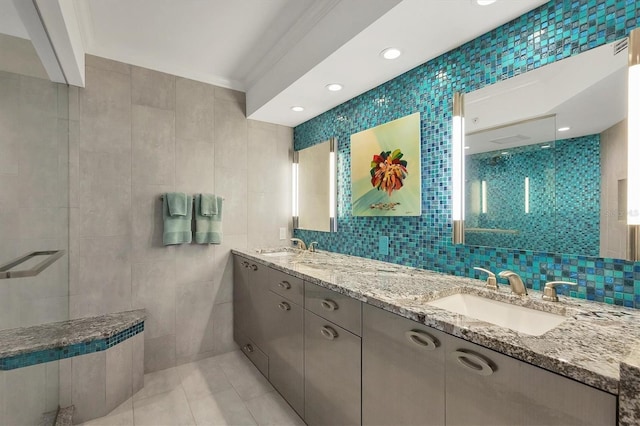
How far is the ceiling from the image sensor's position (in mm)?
1425

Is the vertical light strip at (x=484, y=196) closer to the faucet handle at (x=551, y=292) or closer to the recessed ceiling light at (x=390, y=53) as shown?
the faucet handle at (x=551, y=292)

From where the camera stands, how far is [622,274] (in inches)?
45.3

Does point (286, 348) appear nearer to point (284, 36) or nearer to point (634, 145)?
point (634, 145)

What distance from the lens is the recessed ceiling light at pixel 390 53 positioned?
1687 millimetres

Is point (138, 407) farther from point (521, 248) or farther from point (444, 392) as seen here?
point (521, 248)

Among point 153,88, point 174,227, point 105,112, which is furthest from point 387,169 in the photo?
point 105,112

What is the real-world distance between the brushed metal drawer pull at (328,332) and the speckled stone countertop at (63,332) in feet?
4.64

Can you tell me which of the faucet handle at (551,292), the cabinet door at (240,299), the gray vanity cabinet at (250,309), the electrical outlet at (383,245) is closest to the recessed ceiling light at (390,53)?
the electrical outlet at (383,245)

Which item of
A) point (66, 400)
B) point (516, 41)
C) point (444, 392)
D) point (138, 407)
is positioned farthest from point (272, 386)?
point (516, 41)

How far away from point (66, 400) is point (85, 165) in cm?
162

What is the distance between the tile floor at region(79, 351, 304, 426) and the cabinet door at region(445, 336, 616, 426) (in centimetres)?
129

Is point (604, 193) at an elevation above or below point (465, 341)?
above

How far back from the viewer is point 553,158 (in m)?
1.31

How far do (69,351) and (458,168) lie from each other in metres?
2.66
